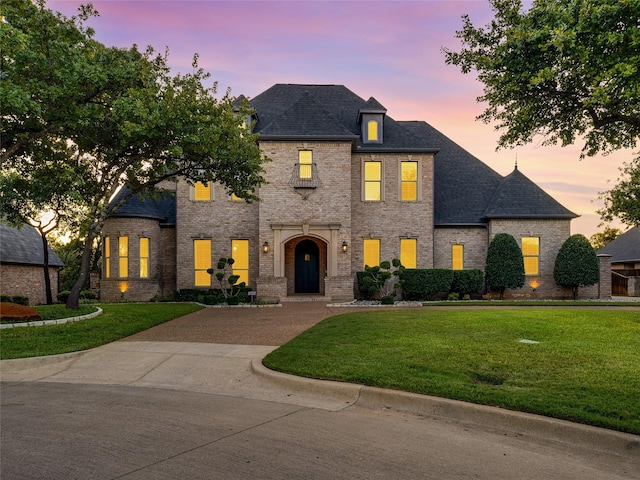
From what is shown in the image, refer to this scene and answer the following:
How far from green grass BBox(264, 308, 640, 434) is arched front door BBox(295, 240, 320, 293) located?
12.0 meters

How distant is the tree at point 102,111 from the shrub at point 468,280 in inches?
464

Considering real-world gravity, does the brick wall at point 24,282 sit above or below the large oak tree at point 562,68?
below

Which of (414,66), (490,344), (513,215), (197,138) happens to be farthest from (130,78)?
(513,215)

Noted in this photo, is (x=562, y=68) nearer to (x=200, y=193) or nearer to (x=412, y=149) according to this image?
(x=412, y=149)

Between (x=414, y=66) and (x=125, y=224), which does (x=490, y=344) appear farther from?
(x=125, y=224)

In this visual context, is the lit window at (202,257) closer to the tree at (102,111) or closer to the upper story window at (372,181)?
the tree at (102,111)

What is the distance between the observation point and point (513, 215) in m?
23.8

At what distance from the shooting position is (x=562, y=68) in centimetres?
921

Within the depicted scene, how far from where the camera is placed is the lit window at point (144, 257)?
23.5 meters

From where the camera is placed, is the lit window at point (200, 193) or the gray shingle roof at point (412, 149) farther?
the lit window at point (200, 193)

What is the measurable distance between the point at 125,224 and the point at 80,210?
11.4 ft

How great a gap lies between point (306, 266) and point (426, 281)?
645 cm

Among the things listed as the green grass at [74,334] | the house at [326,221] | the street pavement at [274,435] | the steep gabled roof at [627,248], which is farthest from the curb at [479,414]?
the steep gabled roof at [627,248]

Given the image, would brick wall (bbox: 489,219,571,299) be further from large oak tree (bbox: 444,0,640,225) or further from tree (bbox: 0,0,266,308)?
tree (bbox: 0,0,266,308)
